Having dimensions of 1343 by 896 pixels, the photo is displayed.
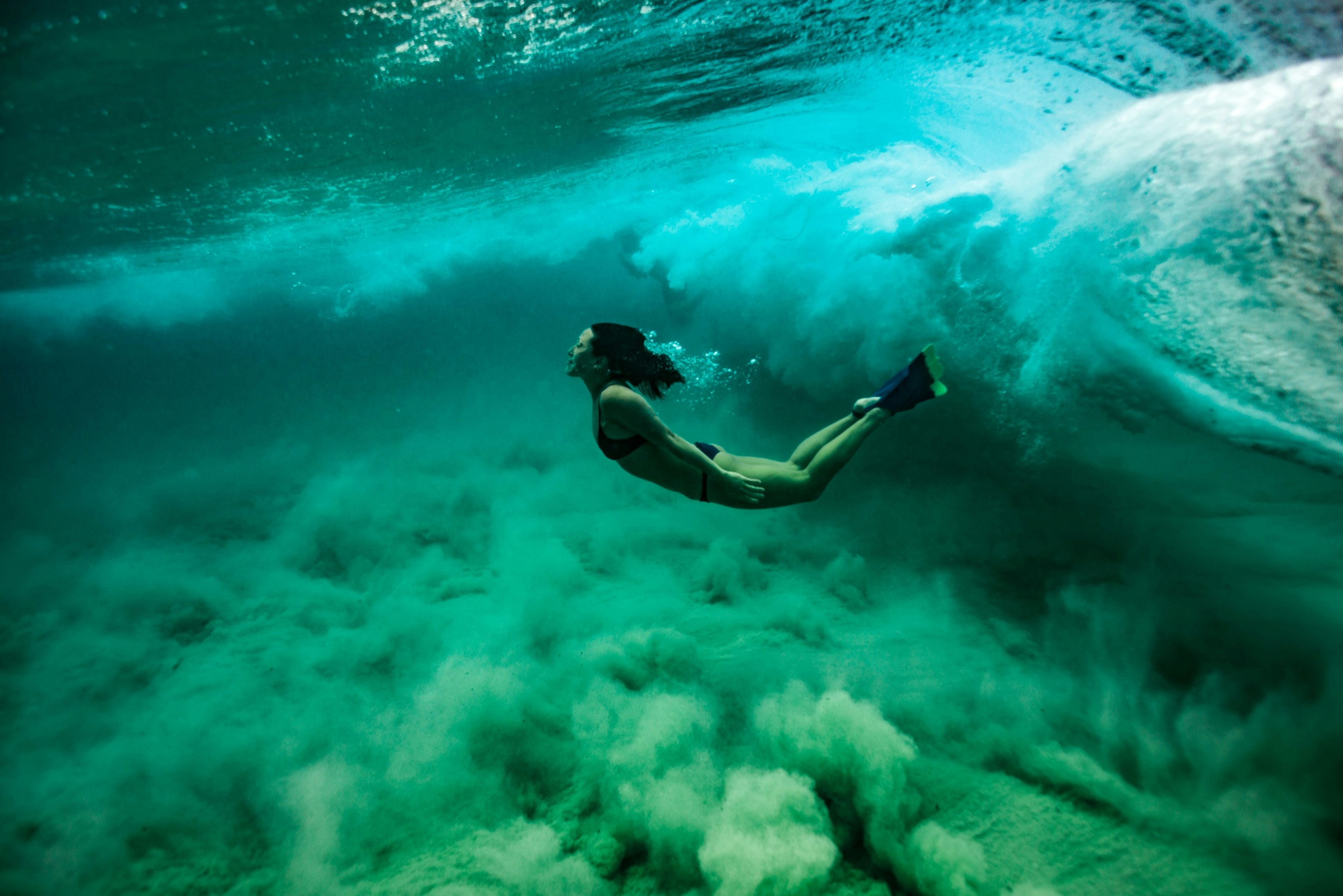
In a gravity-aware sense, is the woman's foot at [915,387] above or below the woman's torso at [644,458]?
above

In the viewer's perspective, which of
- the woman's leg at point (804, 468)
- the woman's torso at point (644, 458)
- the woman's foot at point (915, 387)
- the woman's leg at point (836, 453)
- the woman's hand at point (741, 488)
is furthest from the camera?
the woman's foot at point (915, 387)

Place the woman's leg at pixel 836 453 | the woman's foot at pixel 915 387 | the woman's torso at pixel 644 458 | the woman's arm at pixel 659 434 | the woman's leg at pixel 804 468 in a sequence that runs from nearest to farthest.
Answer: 1. the woman's arm at pixel 659 434
2. the woman's torso at pixel 644 458
3. the woman's leg at pixel 804 468
4. the woman's leg at pixel 836 453
5. the woman's foot at pixel 915 387

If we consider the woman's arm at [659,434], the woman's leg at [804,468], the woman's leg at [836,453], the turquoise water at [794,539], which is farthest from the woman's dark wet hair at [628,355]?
A: the turquoise water at [794,539]

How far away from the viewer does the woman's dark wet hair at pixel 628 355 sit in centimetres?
373

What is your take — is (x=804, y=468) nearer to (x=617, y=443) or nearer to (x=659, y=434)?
(x=659, y=434)

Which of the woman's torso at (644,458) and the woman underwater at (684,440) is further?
the woman's torso at (644,458)

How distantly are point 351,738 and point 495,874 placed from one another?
2121mm

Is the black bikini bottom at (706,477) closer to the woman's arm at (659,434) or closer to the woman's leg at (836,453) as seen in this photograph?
the woman's arm at (659,434)

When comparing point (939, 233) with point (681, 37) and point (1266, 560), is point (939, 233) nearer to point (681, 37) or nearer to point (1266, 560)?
point (681, 37)

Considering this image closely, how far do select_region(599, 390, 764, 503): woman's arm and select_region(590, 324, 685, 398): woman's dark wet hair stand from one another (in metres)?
0.33

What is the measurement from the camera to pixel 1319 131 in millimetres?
3424

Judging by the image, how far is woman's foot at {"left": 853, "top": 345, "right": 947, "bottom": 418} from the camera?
4.17 metres

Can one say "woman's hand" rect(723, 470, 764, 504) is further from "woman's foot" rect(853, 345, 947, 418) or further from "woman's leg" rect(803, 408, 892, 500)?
"woman's foot" rect(853, 345, 947, 418)

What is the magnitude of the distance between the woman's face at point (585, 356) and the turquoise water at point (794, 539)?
117 inches
